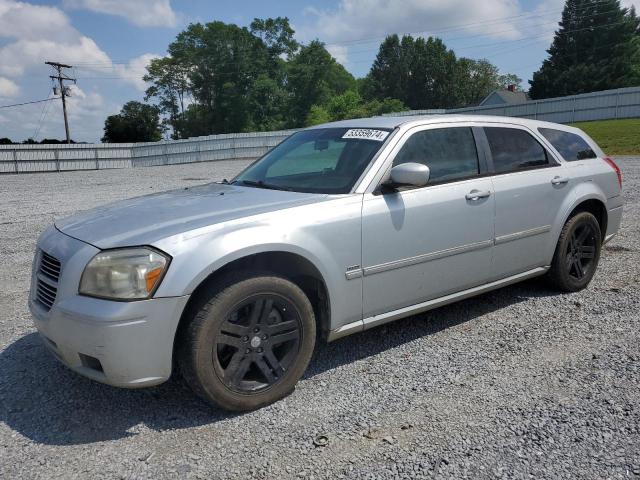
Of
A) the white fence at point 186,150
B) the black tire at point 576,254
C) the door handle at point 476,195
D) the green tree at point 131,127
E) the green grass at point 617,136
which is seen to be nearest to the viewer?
the door handle at point 476,195

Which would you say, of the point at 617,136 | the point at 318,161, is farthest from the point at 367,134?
the point at 617,136

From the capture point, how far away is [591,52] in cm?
5834

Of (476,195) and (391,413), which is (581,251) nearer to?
(476,195)

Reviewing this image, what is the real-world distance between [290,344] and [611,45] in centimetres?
6662

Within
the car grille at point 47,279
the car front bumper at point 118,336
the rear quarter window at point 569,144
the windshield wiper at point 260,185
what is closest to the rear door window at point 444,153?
the windshield wiper at point 260,185

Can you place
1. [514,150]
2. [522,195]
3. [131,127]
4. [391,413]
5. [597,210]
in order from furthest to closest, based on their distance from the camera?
[131,127]
[597,210]
[514,150]
[522,195]
[391,413]

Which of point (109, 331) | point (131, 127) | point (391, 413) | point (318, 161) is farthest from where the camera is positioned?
point (131, 127)

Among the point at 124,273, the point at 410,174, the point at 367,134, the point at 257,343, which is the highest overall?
the point at 367,134

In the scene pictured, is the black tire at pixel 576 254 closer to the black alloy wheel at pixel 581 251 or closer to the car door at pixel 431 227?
the black alloy wheel at pixel 581 251

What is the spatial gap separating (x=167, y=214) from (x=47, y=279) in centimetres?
76

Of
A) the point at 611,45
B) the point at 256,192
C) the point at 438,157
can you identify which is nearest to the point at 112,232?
the point at 256,192

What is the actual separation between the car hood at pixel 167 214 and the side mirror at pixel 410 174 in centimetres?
50

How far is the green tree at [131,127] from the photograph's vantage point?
64.2 metres

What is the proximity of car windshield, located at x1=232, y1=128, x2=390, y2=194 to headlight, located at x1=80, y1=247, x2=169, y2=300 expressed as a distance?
4.30 feet
